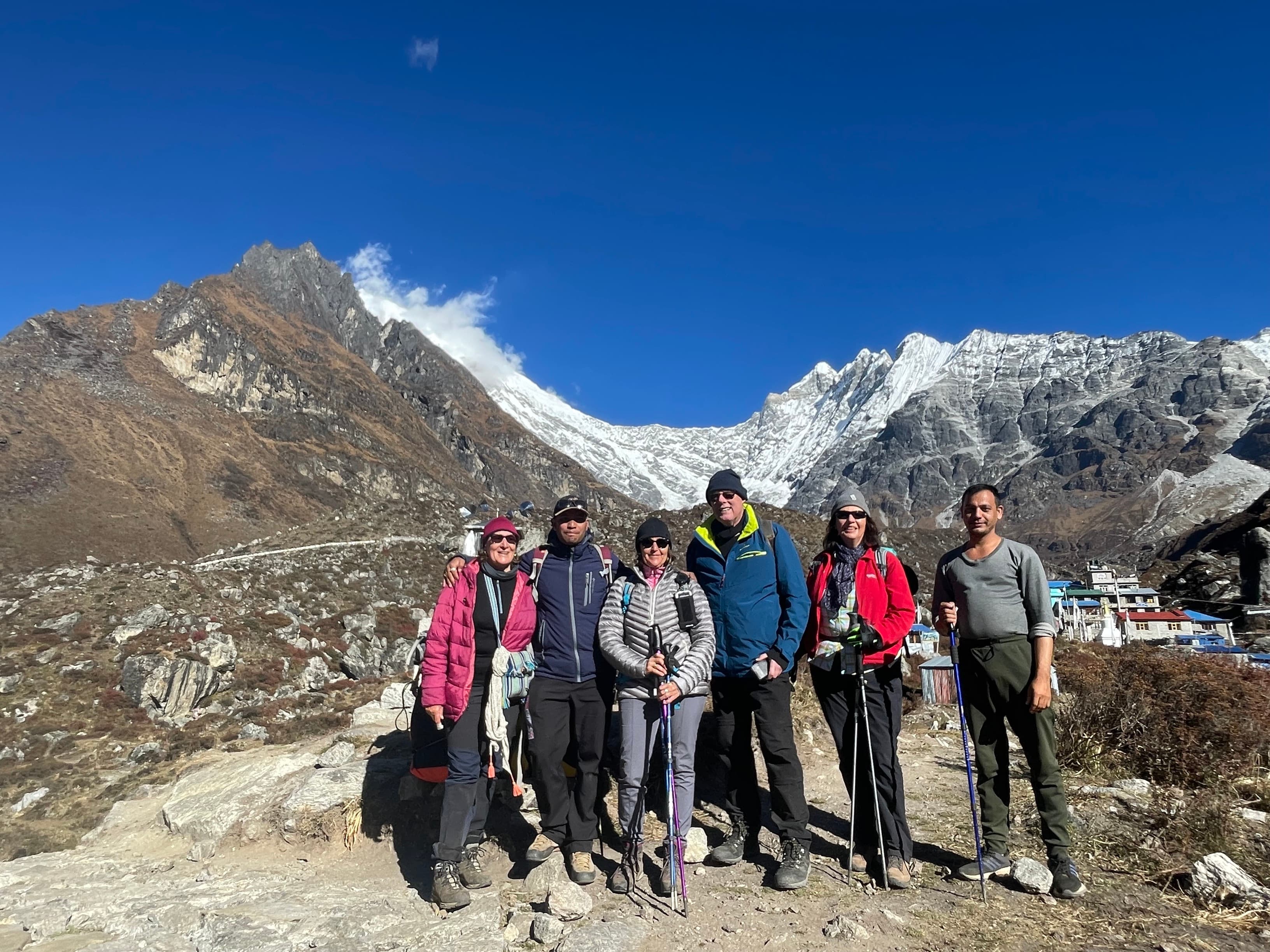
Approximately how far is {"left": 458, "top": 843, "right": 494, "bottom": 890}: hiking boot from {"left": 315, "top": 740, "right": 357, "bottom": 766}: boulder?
248cm

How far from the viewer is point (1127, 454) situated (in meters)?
195

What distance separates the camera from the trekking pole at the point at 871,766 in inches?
165

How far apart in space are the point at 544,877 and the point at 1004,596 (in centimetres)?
348

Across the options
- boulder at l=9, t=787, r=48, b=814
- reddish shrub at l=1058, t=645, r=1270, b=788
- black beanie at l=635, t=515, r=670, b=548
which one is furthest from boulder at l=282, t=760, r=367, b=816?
boulder at l=9, t=787, r=48, b=814

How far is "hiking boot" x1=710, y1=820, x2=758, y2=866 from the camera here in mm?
4516

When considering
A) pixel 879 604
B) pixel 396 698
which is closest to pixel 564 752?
pixel 879 604

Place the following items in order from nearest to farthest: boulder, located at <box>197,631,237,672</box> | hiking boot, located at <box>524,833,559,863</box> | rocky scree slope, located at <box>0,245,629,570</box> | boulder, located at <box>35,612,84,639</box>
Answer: hiking boot, located at <box>524,833,559,863</box>, boulder, located at <box>197,631,237,672</box>, boulder, located at <box>35,612,84,639</box>, rocky scree slope, located at <box>0,245,629,570</box>

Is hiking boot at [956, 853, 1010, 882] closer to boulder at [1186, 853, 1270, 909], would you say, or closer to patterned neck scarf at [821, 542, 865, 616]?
boulder at [1186, 853, 1270, 909]

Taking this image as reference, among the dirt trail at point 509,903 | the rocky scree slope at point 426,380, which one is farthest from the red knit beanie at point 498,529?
the rocky scree slope at point 426,380

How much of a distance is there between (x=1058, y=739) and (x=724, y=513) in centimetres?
466

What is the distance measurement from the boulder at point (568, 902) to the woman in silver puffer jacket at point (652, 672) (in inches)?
11.2

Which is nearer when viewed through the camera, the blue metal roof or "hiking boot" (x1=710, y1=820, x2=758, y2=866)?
"hiking boot" (x1=710, y1=820, x2=758, y2=866)

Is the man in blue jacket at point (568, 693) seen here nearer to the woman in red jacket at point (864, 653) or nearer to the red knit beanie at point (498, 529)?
the red knit beanie at point (498, 529)

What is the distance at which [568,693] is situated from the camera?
4582mm
